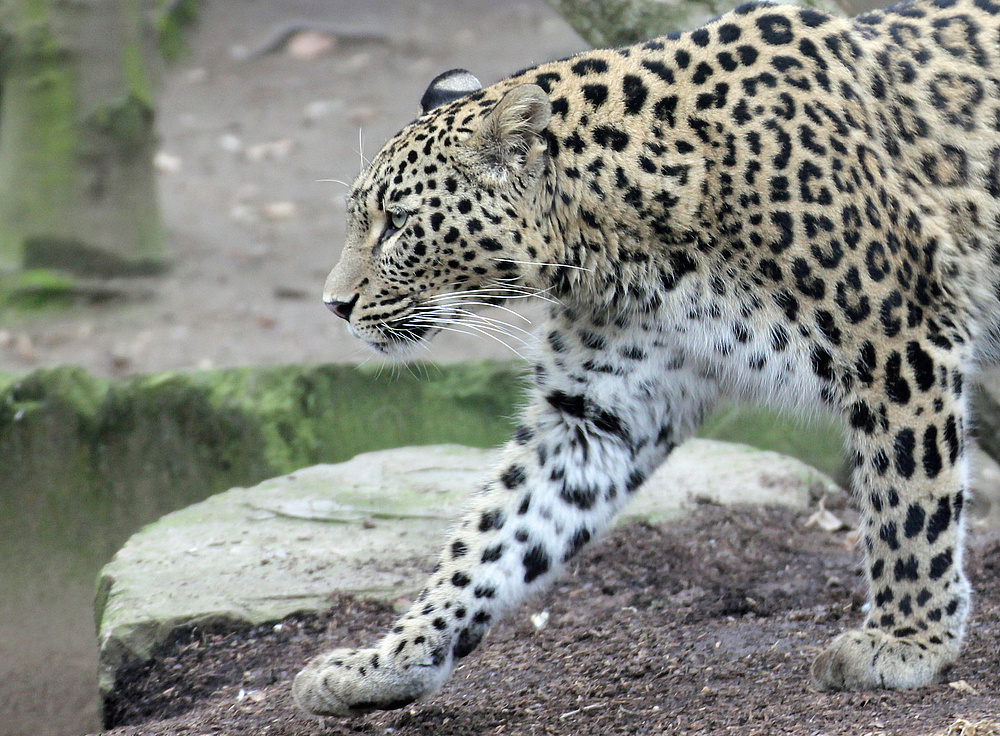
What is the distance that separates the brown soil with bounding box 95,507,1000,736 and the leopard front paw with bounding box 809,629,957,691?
0.07 metres

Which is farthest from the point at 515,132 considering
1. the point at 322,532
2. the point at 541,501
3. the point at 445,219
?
the point at 322,532

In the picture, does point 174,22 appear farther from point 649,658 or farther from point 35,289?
point 649,658

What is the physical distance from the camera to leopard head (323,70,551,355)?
4129 mm

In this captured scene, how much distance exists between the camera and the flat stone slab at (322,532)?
5.05 metres

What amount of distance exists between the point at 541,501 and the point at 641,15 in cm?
284

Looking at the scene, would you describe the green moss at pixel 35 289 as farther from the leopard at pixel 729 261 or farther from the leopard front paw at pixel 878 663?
the leopard front paw at pixel 878 663

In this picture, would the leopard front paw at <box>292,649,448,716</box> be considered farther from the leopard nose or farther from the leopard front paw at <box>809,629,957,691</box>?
the leopard front paw at <box>809,629,957,691</box>

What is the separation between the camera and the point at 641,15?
6.09 metres

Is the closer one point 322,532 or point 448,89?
point 448,89

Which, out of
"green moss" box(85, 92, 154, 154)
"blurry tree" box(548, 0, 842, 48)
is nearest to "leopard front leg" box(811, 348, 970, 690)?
"blurry tree" box(548, 0, 842, 48)

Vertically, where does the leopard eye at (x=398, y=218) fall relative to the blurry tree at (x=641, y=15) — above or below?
below

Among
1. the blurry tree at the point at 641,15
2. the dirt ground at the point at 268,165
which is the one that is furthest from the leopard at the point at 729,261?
the dirt ground at the point at 268,165

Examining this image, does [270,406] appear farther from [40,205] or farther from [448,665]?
[40,205]

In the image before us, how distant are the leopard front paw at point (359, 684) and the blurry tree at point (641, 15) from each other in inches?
137
